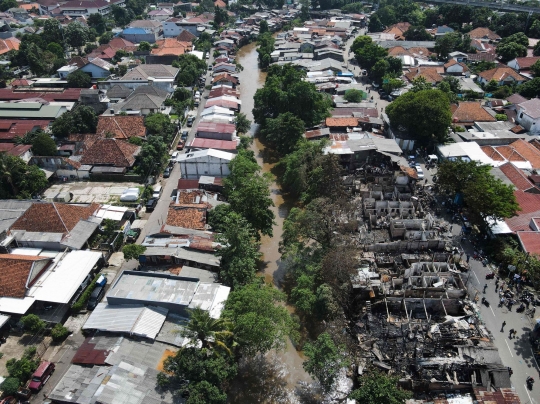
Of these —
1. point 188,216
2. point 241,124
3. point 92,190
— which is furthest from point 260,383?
point 241,124

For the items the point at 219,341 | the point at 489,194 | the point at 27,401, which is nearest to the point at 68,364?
the point at 27,401

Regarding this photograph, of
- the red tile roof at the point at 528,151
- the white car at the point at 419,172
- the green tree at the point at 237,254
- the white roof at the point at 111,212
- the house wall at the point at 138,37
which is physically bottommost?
the house wall at the point at 138,37

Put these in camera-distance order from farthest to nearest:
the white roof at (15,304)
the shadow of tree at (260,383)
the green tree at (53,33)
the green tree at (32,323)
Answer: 1. the green tree at (53,33)
2. the white roof at (15,304)
3. the green tree at (32,323)
4. the shadow of tree at (260,383)

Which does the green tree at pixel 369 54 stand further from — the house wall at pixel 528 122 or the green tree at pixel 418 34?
the house wall at pixel 528 122

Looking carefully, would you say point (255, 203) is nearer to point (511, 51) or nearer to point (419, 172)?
point (419, 172)

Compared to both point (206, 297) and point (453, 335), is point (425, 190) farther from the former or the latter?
point (206, 297)

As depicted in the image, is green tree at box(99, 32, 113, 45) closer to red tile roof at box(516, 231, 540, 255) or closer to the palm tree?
the palm tree

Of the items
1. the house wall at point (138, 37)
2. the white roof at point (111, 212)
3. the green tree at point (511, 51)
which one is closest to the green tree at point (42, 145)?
the white roof at point (111, 212)
